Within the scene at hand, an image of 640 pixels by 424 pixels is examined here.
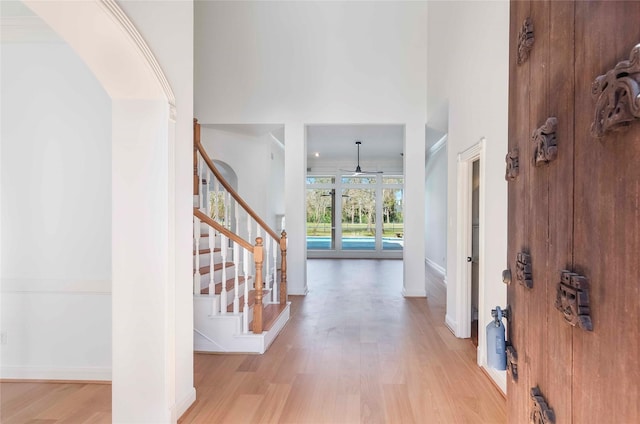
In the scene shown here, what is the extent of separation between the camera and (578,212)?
2.63 feet

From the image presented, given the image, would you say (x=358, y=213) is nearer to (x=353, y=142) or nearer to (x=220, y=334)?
(x=353, y=142)

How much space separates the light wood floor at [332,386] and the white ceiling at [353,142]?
3.82 metres

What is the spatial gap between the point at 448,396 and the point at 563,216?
2.28m

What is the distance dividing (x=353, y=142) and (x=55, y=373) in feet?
24.2

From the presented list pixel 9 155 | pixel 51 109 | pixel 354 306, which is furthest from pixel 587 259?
pixel 354 306

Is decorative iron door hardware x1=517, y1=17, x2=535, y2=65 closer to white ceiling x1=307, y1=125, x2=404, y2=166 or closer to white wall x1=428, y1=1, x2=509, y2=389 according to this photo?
white wall x1=428, y1=1, x2=509, y2=389

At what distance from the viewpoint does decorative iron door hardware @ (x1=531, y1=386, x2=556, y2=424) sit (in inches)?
36.7

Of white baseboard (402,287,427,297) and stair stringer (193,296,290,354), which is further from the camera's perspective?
white baseboard (402,287,427,297)

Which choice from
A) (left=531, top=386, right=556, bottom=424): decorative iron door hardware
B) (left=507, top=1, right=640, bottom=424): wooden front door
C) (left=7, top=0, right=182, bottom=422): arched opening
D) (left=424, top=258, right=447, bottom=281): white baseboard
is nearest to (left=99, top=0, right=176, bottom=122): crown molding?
(left=7, top=0, right=182, bottom=422): arched opening

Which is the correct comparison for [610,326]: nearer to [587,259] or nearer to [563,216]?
[587,259]

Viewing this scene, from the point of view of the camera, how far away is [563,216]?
876 mm

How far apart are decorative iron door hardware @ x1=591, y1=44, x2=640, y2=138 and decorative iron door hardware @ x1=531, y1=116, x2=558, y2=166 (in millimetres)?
211

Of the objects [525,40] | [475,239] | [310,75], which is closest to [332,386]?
[525,40]

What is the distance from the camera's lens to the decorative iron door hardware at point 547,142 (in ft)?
2.99
